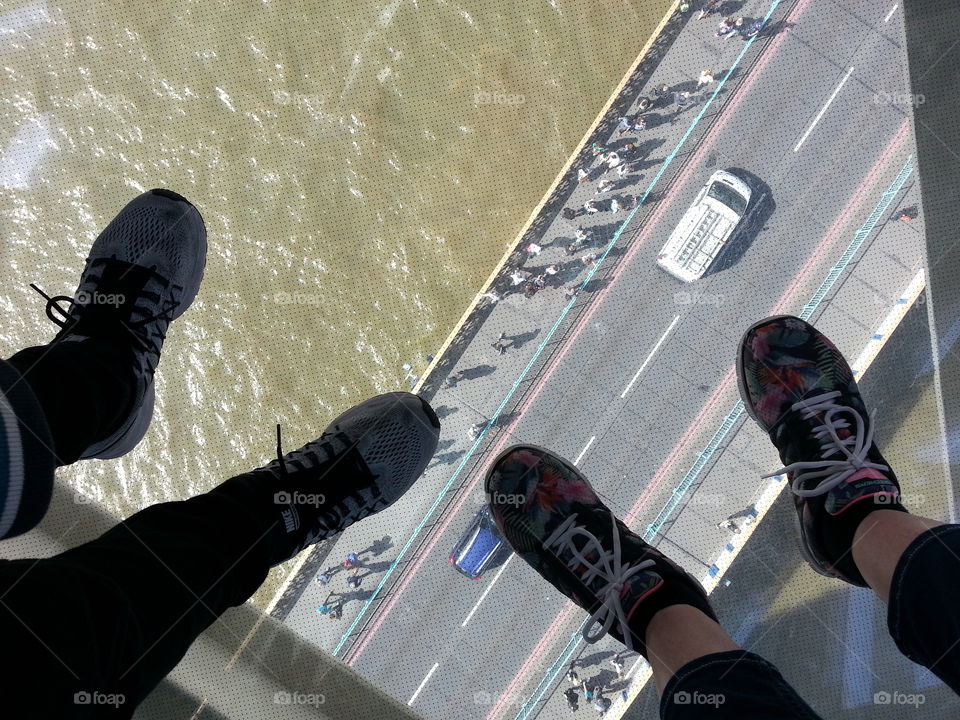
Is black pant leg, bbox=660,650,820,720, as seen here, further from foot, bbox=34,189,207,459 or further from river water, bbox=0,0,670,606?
river water, bbox=0,0,670,606

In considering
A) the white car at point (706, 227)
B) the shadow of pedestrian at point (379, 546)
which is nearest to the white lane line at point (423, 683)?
the shadow of pedestrian at point (379, 546)

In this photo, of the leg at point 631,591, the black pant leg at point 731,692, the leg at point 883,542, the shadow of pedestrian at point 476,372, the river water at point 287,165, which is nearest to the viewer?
the black pant leg at point 731,692

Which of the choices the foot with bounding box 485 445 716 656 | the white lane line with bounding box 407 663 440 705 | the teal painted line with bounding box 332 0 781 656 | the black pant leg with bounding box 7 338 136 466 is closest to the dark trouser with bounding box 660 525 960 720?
the foot with bounding box 485 445 716 656

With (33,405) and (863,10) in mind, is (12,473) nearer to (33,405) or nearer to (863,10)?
(33,405)

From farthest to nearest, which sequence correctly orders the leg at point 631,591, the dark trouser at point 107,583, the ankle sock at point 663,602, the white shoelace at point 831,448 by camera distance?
the white shoelace at point 831,448 → the ankle sock at point 663,602 → the leg at point 631,591 → the dark trouser at point 107,583

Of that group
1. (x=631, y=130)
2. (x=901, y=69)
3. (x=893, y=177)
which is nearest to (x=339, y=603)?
(x=631, y=130)

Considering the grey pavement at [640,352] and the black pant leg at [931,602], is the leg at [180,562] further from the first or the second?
the black pant leg at [931,602]
